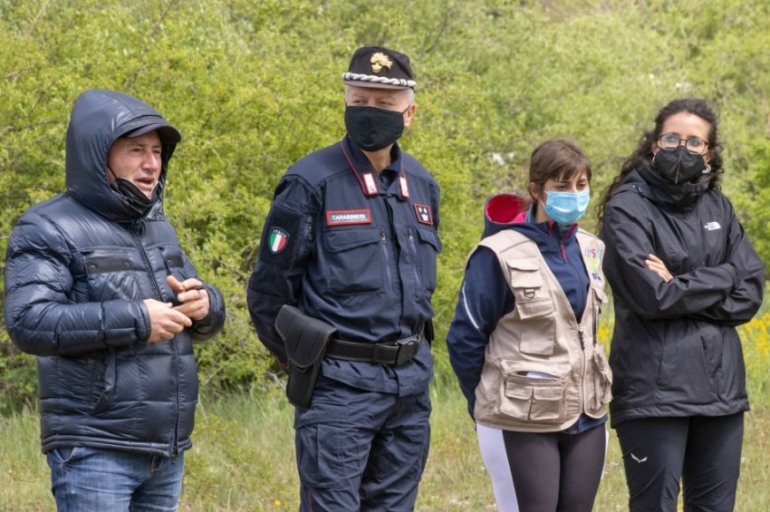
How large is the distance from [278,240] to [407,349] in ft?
1.96

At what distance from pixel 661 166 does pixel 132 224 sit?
82.2 inches

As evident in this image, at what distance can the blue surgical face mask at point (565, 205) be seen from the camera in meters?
4.50

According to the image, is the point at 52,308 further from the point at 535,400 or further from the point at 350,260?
the point at 535,400

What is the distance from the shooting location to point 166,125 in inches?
160

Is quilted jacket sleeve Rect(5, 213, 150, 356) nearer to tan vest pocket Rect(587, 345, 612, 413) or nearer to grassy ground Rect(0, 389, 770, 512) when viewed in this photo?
tan vest pocket Rect(587, 345, 612, 413)

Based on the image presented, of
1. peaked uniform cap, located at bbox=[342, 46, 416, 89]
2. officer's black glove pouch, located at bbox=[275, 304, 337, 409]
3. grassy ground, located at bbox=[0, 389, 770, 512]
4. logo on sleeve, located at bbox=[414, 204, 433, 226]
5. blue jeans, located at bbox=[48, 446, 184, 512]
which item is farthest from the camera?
grassy ground, located at bbox=[0, 389, 770, 512]

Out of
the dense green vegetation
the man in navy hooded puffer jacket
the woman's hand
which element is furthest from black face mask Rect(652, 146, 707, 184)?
the man in navy hooded puffer jacket

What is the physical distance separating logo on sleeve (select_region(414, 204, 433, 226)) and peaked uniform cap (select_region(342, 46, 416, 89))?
44 cm

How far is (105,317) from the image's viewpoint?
3.75 meters

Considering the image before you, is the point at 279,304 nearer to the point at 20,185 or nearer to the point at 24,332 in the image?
the point at 24,332

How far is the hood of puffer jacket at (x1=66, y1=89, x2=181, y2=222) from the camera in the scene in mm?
3912

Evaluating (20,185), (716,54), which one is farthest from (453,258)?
(716,54)

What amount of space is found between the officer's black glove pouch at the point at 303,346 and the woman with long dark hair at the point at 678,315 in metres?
1.25

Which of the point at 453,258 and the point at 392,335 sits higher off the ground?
the point at 392,335
